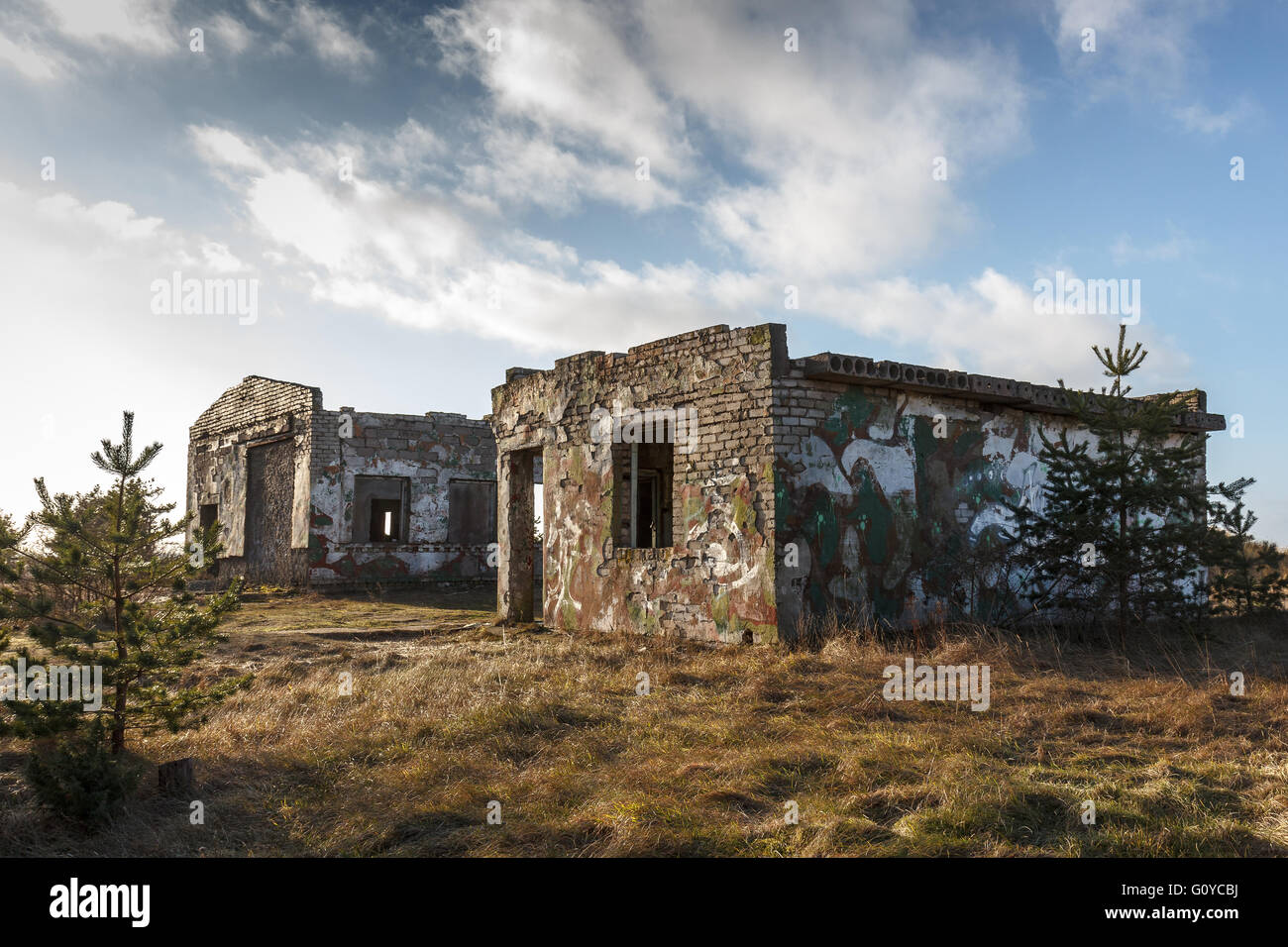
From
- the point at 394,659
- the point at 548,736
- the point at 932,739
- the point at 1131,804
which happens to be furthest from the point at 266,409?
the point at 1131,804

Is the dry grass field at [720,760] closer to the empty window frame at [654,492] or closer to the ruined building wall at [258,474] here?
the empty window frame at [654,492]

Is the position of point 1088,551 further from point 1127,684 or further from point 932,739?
point 932,739

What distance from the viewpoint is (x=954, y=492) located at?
404 inches

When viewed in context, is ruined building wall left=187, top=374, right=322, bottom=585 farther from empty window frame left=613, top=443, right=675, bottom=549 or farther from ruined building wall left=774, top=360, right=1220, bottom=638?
ruined building wall left=774, top=360, right=1220, bottom=638

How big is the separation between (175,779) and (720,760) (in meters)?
3.12

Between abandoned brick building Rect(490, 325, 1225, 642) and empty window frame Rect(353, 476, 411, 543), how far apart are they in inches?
316

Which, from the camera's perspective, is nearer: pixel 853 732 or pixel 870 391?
pixel 853 732

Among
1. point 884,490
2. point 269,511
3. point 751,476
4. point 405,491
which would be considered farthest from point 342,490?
point 884,490

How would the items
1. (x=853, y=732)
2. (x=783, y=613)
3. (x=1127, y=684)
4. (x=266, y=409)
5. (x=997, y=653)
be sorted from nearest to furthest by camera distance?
1. (x=853, y=732)
2. (x=1127, y=684)
3. (x=997, y=653)
4. (x=783, y=613)
5. (x=266, y=409)

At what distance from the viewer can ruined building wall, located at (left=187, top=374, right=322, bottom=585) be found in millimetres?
18531

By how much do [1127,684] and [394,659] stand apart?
6849mm
